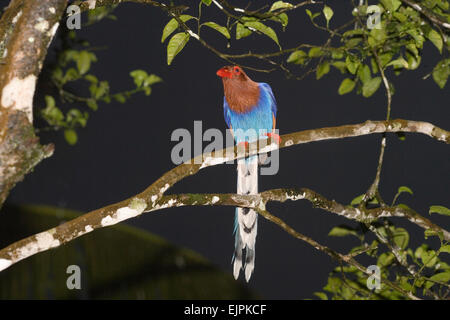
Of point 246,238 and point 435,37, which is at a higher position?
point 435,37

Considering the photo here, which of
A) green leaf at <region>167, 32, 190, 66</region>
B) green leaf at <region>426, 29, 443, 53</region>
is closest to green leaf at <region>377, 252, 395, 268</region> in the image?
green leaf at <region>426, 29, 443, 53</region>

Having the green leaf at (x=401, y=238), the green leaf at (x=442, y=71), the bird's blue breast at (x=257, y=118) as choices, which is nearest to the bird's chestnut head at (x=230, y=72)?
the bird's blue breast at (x=257, y=118)

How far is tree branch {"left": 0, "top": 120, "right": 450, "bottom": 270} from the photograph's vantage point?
105cm

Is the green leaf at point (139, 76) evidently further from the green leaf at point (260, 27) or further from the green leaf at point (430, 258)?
the green leaf at point (430, 258)

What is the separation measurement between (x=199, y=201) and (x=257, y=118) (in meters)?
0.90

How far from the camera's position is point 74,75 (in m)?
2.48

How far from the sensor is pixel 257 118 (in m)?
2.05

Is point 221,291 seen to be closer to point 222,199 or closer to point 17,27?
point 222,199

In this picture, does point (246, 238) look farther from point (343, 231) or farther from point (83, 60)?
point (83, 60)

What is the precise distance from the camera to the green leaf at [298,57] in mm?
1699

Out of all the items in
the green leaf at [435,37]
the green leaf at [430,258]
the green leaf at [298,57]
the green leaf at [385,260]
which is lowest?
the green leaf at [385,260]

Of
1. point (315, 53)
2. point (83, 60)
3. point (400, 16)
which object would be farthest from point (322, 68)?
point (83, 60)

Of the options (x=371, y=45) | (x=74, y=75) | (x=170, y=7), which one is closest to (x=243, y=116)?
(x=371, y=45)

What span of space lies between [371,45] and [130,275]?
1.80m
